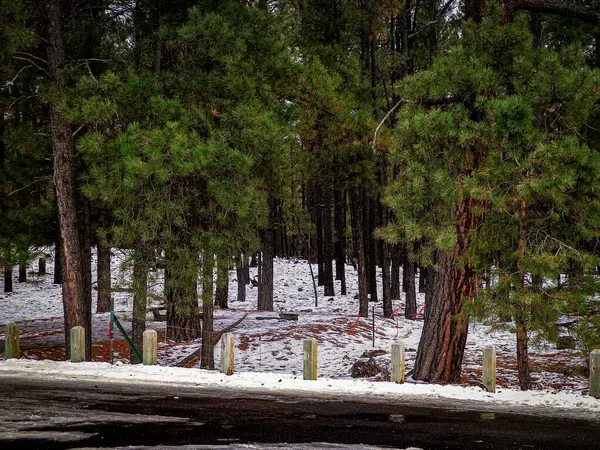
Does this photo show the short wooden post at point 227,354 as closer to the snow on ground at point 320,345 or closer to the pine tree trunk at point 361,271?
the snow on ground at point 320,345

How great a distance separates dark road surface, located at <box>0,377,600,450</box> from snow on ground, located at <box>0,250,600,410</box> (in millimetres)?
916

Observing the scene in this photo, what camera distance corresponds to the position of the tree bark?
13.6 m

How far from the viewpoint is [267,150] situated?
1447 cm

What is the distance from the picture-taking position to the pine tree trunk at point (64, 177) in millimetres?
13617

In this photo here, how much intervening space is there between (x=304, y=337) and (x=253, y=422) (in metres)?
11.3

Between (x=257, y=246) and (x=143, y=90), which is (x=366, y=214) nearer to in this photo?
(x=257, y=246)

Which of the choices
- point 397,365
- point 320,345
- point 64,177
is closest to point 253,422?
point 397,365

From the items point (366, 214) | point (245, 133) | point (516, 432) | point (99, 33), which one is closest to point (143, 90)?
point (245, 133)

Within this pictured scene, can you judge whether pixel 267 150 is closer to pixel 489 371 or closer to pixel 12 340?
pixel 12 340

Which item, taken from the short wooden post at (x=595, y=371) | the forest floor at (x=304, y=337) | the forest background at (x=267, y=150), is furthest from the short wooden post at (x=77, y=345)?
the short wooden post at (x=595, y=371)

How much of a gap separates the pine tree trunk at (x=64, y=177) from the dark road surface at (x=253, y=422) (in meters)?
4.27

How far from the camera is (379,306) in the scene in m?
28.2

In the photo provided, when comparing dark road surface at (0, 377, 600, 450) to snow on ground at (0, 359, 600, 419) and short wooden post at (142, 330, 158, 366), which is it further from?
short wooden post at (142, 330, 158, 366)

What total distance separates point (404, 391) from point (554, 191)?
3724mm
